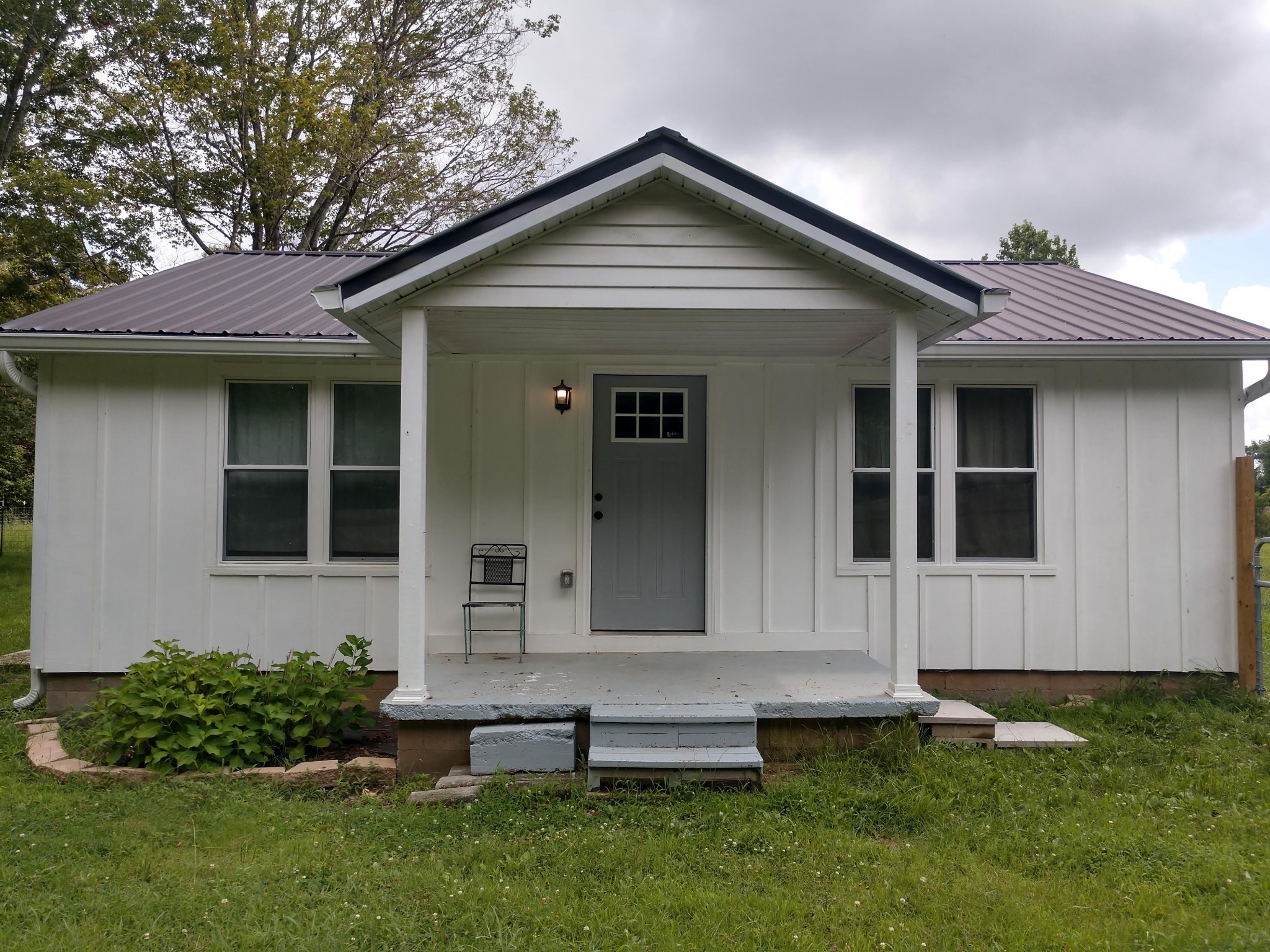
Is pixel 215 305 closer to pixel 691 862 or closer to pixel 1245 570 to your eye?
pixel 691 862

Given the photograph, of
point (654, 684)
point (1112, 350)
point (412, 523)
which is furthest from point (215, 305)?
point (1112, 350)

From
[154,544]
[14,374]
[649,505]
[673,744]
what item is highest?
[14,374]

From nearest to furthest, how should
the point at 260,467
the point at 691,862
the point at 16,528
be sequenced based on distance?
the point at 691,862, the point at 260,467, the point at 16,528

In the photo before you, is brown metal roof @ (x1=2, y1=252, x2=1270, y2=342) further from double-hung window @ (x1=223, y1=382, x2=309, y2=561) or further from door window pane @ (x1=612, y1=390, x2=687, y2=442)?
door window pane @ (x1=612, y1=390, x2=687, y2=442)

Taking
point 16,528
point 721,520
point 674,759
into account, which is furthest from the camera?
point 16,528

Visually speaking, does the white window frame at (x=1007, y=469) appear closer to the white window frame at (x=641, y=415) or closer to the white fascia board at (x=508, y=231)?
the white window frame at (x=641, y=415)

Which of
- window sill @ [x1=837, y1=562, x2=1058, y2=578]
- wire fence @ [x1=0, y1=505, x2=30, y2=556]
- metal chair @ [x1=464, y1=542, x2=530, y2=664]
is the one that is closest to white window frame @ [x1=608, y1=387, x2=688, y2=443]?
metal chair @ [x1=464, y1=542, x2=530, y2=664]

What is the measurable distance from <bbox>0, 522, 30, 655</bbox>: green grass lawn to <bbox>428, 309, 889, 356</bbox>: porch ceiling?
627cm

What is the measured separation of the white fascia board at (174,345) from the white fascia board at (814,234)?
8.15 ft

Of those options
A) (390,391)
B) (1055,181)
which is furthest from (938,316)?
(1055,181)

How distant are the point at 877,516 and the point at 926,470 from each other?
50 centimetres

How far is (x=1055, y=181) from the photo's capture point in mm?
18422

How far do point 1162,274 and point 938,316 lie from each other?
105 ft

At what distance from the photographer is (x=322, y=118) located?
12.7 metres
